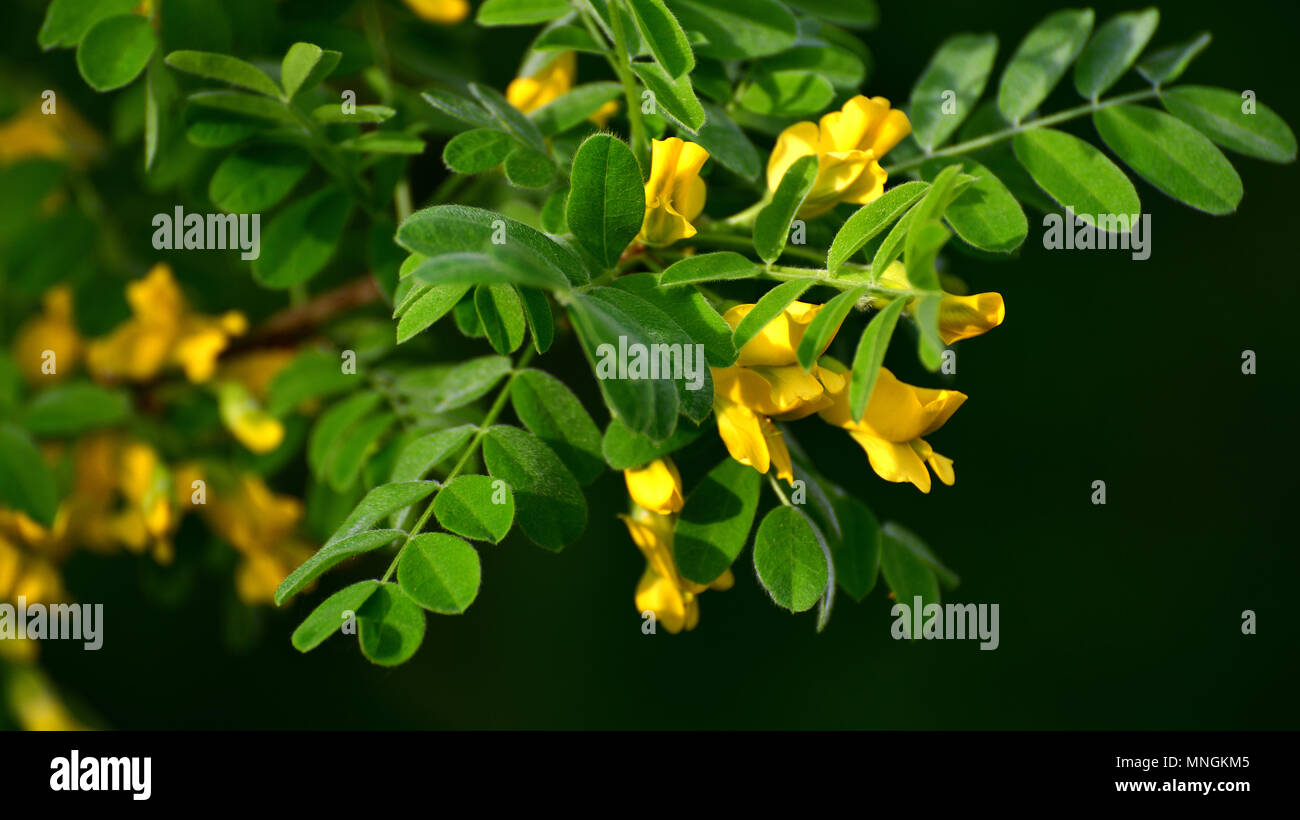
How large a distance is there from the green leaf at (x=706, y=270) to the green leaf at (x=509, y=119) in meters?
0.12

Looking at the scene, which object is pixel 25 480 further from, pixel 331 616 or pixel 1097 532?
pixel 1097 532

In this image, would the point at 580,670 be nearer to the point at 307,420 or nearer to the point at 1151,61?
the point at 307,420

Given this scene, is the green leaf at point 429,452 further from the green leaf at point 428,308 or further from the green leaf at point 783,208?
the green leaf at point 783,208

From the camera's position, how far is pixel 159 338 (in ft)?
2.58

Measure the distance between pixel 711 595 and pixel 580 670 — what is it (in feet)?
Answer: 1.01

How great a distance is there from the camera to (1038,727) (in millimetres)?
1599

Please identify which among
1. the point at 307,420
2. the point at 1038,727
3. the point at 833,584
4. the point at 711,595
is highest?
the point at 307,420

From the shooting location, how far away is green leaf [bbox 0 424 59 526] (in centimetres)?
69

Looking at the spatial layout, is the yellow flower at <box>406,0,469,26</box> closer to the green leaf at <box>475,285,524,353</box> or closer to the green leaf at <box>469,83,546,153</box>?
the green leaf at <box>469,83,546,153</box>

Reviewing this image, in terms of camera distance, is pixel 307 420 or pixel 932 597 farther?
pixel 307 420

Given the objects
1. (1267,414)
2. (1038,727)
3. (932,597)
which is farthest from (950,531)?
(932,597)

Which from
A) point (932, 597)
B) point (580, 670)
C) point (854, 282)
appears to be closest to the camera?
point (854, 282)

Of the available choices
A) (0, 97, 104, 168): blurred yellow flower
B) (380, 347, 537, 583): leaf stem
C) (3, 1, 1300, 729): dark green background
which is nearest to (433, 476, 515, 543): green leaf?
(380, 347, 537, 583): leaf stem

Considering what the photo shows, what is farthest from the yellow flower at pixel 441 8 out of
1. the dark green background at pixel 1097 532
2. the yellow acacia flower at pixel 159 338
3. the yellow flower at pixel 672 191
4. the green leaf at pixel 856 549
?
the dark green background at pixel 1097 532
